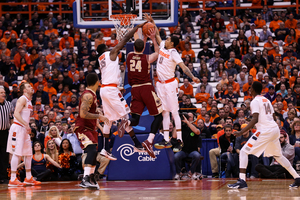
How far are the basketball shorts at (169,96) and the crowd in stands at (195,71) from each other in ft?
9.04

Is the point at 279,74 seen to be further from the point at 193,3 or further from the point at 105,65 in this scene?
the point at 105,65

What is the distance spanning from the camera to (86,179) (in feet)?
27.9

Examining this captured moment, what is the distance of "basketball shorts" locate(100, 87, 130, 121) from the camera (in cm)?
950

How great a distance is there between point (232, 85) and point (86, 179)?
9.76 meters

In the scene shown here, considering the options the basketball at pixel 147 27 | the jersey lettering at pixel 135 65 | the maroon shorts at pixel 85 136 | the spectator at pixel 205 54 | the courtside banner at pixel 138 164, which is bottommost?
the courtside banner at pixel 138 164

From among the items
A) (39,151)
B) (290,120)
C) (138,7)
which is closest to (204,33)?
(290,120)

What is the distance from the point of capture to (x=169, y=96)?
32.3 feet

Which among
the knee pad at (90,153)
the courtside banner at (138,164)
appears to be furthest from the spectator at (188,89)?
the knee pad at (90,153)

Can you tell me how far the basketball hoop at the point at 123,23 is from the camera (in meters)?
10.9

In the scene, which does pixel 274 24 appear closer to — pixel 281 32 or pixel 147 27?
pixel 281 32

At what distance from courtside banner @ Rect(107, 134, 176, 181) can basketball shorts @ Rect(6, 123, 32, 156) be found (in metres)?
2.25

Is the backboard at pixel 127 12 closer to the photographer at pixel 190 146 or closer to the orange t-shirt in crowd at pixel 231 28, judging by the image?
the photographer at pixel 190 146

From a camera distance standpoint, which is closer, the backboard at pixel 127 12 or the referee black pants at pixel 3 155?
the backboard at pixel 127 12

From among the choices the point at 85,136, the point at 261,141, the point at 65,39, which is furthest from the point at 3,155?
the point at 65,39
